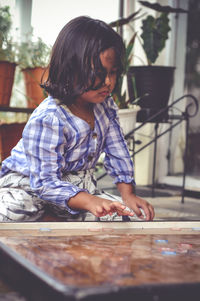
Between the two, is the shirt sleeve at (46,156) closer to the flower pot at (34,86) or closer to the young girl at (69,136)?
the young girl at (69,136)

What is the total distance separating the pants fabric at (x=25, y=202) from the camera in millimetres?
1426

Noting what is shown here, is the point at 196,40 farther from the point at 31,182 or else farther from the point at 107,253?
the point at 107,253

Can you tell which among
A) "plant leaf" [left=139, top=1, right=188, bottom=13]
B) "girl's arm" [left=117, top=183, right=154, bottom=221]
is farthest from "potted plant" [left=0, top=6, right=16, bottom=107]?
"girl's arm" [left=117, top=183, right=154, bottom=221]

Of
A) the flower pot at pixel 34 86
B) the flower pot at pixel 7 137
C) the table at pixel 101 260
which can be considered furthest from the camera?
the flower pot at pixel 34 86

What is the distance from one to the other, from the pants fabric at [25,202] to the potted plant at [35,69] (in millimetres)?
1307

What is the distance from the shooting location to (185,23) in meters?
3.96

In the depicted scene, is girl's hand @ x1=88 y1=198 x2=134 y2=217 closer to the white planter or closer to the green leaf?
the white planter

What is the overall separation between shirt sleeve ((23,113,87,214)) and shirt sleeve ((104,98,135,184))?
0.28m

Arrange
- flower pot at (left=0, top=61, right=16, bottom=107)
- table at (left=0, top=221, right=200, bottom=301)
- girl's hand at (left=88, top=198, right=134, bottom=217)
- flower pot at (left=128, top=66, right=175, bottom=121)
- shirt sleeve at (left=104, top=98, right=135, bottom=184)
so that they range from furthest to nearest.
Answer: flower pot at (left=128, top=66, right=175, bottom=121) → flower pot at (left=0, top=61, right=16, bottom=107) → shirt sleeve at (left=104, top=98, right=135, bottom=184) → girl's hand at (left=88, top=198, right=134, bottom=217) → table at (left=0, top=221, right=200, bottom=301)

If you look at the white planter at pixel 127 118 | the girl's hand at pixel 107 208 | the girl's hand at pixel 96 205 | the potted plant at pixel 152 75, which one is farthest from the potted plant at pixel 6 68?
the girl's hand at pixel 107 208

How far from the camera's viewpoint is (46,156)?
137 centimetres

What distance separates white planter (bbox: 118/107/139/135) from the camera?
9.87 ft

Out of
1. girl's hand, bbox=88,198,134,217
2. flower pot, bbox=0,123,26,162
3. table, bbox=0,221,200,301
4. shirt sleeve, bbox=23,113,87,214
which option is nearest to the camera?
table, bbox=0,221,200,301

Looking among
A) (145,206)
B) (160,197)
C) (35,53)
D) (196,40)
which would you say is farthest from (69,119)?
(196,40)
